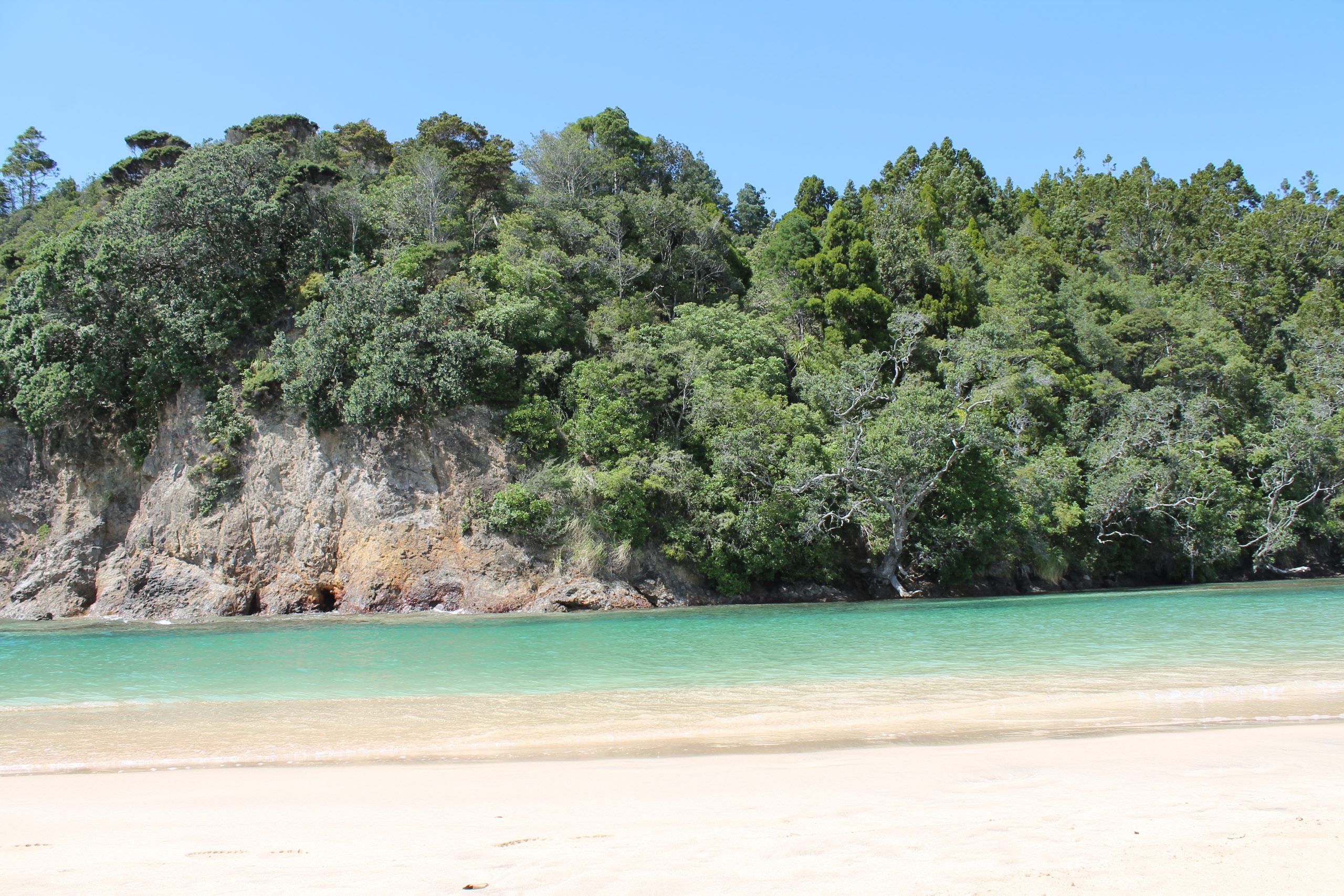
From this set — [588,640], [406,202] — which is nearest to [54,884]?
[588,640]

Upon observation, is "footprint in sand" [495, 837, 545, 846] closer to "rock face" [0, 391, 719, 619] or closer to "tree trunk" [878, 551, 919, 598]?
"rock face" [0, 391, 719, 619]

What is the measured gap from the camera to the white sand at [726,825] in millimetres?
3730

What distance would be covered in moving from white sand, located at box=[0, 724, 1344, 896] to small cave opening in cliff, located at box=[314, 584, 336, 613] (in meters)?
21.2

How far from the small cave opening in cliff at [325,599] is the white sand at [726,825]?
21232 mm

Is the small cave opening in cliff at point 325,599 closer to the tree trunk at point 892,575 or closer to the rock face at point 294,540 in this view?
the rock face at point 294,540

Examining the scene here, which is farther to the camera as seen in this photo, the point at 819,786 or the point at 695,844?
the point at 819,786

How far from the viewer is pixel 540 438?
27859mm

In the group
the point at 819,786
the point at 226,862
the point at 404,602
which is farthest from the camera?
the point at 404,602

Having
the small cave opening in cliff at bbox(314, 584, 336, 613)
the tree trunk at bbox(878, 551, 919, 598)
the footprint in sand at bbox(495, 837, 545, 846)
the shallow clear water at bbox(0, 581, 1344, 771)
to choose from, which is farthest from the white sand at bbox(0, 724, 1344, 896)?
the tree trunk at bbox(878, 551, 919, 598)

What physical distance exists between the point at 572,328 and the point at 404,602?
12089 millimetres

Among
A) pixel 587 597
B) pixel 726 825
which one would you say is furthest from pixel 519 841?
pixel 587 597

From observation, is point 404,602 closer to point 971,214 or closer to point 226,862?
point 226,862

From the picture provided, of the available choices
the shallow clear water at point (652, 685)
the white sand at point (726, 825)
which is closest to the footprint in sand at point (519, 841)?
the white sand at point (726, 825)

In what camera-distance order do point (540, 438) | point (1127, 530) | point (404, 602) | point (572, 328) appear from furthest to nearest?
point (1127, 530) < point (572, 328) < point (540, 438) < point (404, 602)
